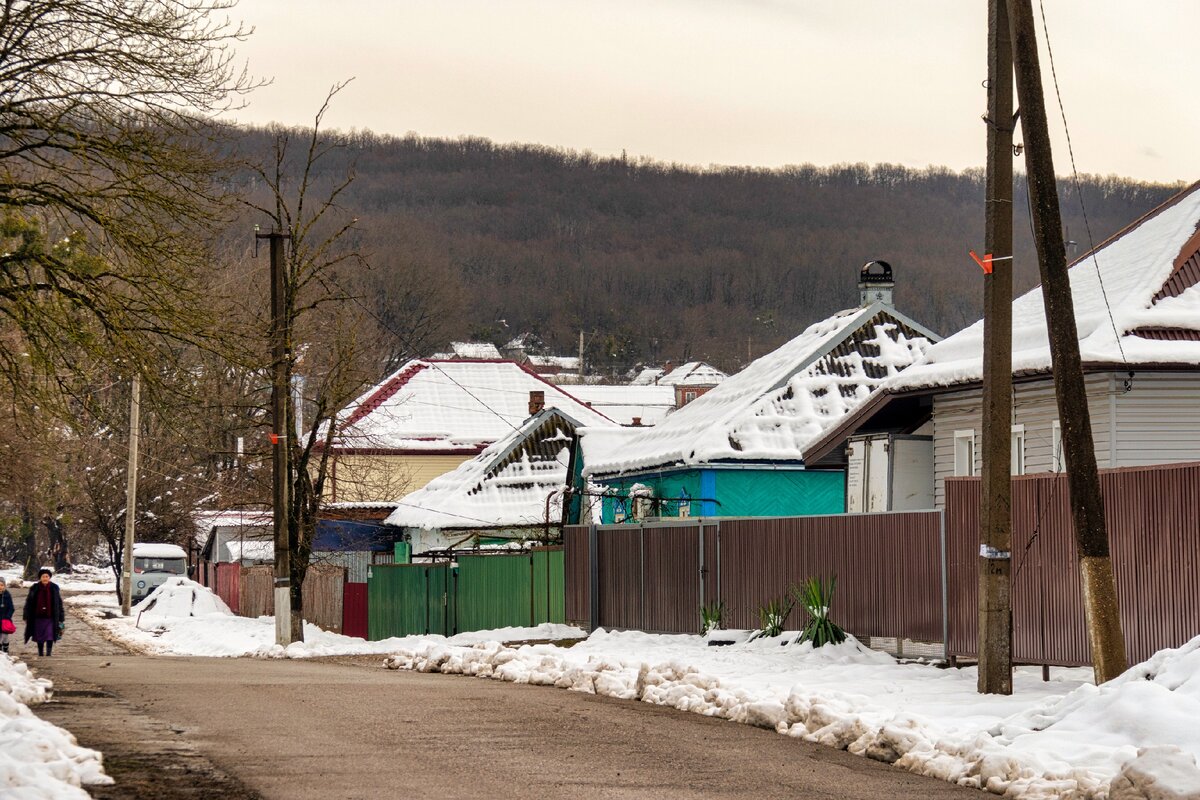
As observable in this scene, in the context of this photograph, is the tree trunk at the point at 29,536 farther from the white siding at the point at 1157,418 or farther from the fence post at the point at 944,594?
the fence post at the point at 944,594

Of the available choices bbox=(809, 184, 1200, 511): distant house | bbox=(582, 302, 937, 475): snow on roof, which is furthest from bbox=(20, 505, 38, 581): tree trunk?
bbox=(809, 184, 1200, 511): distant house

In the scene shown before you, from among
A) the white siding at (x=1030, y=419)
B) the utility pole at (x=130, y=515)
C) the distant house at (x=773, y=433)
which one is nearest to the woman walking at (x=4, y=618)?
the distant house at (x=773, y=433)

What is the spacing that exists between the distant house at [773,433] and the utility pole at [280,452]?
7.25 metres

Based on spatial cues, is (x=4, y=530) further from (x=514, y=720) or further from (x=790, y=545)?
(x=514, y=720)

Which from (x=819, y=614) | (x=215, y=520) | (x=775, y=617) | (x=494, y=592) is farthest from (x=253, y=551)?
(x=819, y=614)

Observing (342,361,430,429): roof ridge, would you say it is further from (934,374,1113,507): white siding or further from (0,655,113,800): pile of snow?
(0,655,113,800): pile of snow

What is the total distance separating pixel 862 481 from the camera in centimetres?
2841

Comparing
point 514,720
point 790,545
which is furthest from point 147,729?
point 790,545

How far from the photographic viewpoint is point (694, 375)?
508 ft

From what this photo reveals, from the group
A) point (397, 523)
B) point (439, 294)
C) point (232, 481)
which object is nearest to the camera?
point (397, 523)

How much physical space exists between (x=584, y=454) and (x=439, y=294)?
319 feet

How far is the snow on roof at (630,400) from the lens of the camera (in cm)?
10600

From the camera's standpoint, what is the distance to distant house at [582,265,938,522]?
33.3m

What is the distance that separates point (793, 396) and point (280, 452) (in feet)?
35.9
